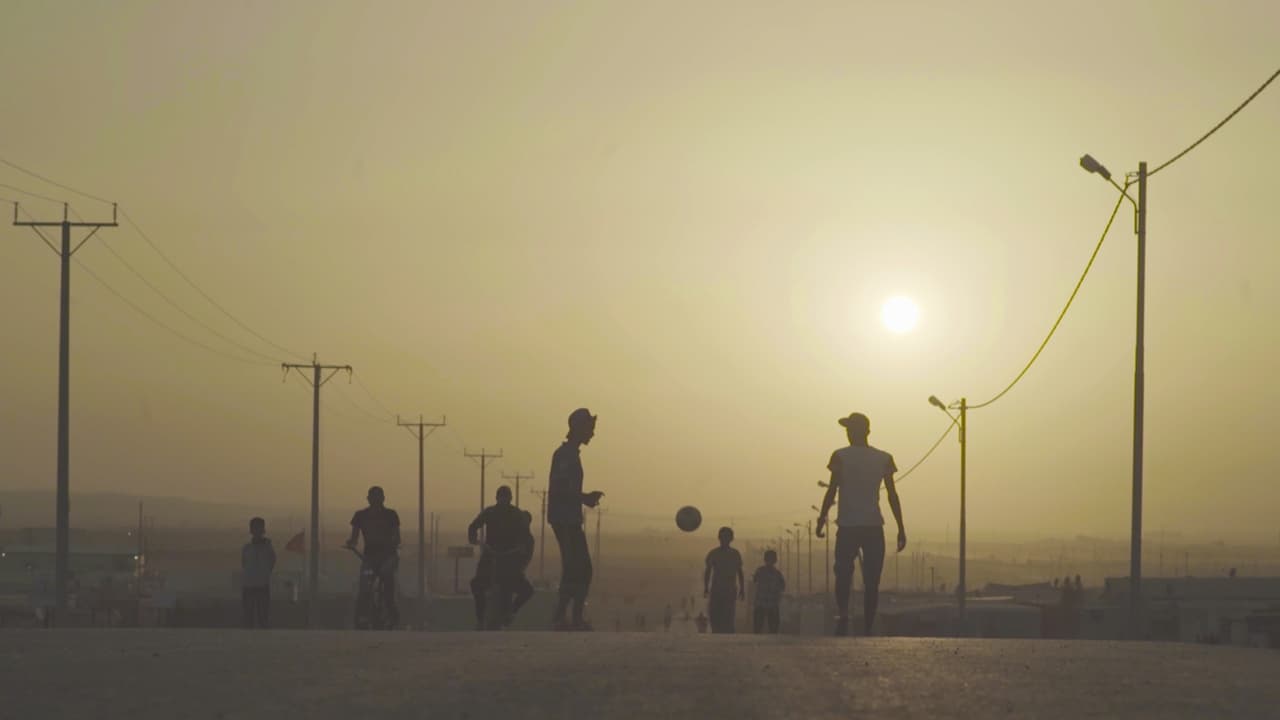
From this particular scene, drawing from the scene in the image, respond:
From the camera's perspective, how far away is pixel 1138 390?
3347cm

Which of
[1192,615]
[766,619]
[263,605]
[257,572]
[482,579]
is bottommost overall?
[1192,615]

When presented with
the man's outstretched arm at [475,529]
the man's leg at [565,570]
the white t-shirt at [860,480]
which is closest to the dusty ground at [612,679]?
the white t-shirt at [860,480]

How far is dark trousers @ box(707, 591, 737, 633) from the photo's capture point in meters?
23.6

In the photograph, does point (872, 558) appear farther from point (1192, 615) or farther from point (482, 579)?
point (1192, 615)

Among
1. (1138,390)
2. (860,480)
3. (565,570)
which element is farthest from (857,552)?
(1138,390)

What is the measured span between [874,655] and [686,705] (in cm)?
356

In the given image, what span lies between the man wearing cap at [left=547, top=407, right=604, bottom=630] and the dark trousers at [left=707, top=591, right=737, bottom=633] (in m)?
4.89

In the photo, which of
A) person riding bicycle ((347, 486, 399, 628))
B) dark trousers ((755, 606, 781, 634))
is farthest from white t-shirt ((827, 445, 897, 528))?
dark trousers ((755, 606, 781, 634))

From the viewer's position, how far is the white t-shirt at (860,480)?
57.8 ft

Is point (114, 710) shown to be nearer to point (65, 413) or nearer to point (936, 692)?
point (936, 692)

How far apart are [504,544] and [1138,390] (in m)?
17.0

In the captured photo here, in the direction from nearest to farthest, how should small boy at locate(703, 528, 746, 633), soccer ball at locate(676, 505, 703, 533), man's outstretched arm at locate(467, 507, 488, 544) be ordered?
man's outstretched arm at locate(467, 507, 488, 544) < small boy at locate(703, 528, 746, 633) < soccer ball at locate(676, 505, 703, 533)

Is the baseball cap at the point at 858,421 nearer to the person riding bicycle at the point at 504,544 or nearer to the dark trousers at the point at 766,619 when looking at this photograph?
the person riding bicycle at the point at 504,544

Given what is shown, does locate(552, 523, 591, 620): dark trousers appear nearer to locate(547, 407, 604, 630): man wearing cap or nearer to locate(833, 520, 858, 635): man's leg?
locate(547, 407, 604, 630): man wearing cap
